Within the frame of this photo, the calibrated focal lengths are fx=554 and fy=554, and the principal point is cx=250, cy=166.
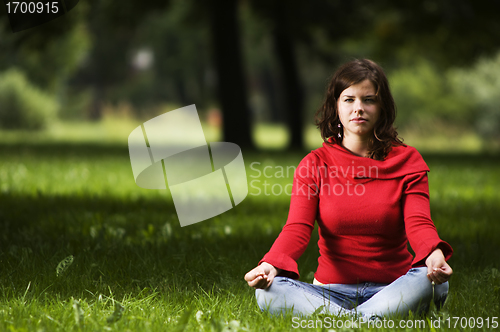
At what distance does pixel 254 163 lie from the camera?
9.76 metres

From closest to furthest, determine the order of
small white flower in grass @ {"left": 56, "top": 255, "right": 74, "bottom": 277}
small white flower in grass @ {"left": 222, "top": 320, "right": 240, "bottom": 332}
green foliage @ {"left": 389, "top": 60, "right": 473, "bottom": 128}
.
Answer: small white flower in grass @ {"left": 222, "top": 320, "right": 240, "bottom": 332} < small white flower in grass @ {"left": 56, "top": 255, "right": 74, "bottom": 277} < green foliage @ {"left": 389, "top": 60, "right": 473, "bottom": 128}

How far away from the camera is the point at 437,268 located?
7.21 feet

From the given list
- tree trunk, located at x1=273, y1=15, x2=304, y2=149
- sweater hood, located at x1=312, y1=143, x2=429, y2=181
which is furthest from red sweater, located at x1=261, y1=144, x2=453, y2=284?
tree trunk, located at x1=273, y1=15, x2=304, y2=149

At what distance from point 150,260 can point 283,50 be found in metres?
14.8

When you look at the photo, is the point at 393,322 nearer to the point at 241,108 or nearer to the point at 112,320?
the point at 112,320

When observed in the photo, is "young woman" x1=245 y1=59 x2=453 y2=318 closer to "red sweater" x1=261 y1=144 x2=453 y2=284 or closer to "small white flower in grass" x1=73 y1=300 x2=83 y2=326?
"red sweater" x1=261 y1=144 x2=453 y2=284

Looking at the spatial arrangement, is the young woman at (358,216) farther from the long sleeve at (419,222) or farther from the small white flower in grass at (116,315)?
the small white flower in grass at (116,315)

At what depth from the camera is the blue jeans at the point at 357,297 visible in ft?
7.59

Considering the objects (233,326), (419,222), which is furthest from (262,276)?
(419,222)

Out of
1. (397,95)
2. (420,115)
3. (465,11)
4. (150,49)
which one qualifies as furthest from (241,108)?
(150,49)

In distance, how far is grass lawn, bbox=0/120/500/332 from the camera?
7.70ft

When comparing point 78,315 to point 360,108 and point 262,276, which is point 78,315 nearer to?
point 262,276

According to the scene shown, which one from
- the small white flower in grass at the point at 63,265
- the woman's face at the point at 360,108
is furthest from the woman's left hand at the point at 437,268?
the small white flower in grass at the point at 63,265

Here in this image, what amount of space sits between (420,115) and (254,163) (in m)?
25.0
